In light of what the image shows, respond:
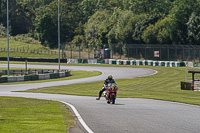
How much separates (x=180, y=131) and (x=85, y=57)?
86398 millimetres

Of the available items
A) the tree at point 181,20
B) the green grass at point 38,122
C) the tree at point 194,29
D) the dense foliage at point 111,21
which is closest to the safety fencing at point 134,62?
the dense foliage at point 111,21

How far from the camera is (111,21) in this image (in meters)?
118

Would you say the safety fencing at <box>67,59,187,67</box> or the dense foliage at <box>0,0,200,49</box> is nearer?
the safety fencing at <box>67,59,187,67</box>

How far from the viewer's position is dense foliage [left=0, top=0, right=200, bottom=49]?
285ft

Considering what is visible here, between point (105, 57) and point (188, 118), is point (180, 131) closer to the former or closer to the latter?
point (188, 118)

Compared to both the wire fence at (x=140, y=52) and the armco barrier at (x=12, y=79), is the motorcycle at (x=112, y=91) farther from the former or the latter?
the wire fence at (x=140, y=52)

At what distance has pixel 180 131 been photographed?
37.6 ft

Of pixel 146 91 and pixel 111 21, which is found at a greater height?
pixel 111 21

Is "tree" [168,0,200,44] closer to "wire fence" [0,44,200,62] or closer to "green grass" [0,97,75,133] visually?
"wire fence" [0,44,200,62]

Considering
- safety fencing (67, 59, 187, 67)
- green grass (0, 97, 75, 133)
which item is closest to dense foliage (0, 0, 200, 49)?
safety fencing (67, 59, 187, 67)

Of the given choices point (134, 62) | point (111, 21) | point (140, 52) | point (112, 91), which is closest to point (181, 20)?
point (140, 52)

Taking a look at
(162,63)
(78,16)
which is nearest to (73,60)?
(162,63)

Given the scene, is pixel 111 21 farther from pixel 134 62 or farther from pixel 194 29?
pixel 194 29

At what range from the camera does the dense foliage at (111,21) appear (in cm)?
8700
